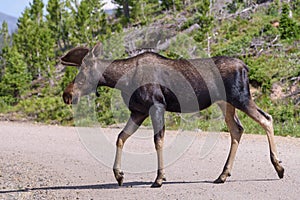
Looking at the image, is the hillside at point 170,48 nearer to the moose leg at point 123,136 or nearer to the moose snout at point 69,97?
the moose snout at point 69,97

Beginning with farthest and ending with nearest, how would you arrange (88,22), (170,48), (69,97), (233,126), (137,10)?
(137,10) < (88,22) < (170,48) < (233,126) < (69,97)

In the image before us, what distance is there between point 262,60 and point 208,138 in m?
11.4

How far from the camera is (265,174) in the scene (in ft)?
29.2

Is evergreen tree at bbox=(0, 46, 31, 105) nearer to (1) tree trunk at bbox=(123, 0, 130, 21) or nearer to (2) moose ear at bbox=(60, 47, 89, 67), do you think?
(1) tree trunk at bbox=(123, 0, 130, 21)

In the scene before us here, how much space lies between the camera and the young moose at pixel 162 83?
317 inches

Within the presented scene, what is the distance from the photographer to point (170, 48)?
16812mm

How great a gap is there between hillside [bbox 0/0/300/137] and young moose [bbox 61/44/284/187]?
366 cm

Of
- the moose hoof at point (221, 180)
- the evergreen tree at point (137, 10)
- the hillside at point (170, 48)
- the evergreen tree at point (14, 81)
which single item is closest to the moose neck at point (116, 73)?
the moose hoof at point (221, 180)

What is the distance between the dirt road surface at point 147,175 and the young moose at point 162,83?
0.38 metres

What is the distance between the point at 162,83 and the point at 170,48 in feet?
29.1

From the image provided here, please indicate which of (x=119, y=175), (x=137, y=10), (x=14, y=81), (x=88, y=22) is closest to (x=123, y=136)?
(x=119, y=175)

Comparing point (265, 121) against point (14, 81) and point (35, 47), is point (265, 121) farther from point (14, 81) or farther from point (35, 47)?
point (35, 47)

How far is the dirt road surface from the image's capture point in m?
7.64

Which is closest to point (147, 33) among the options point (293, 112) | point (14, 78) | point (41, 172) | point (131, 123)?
point (293, 112)
